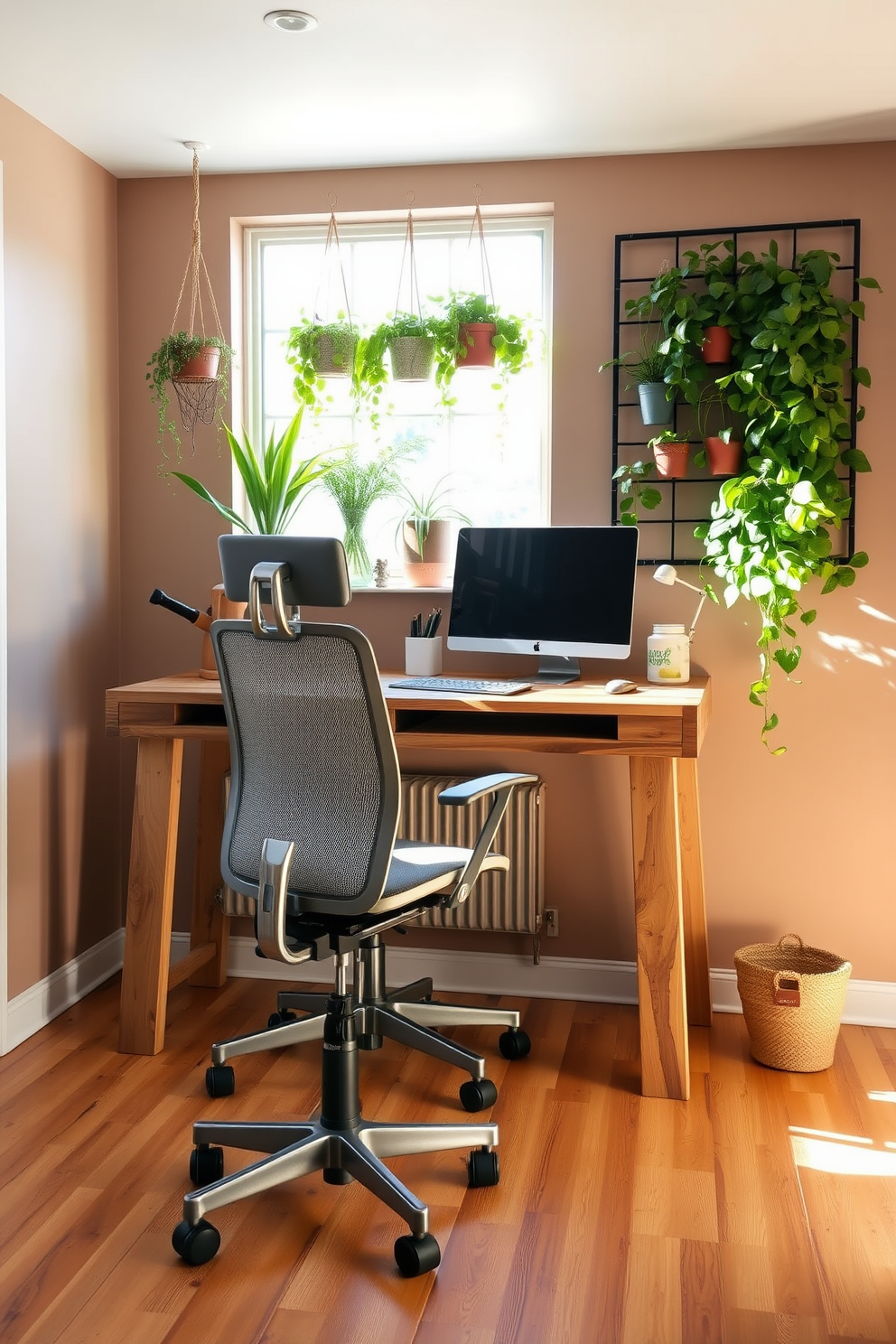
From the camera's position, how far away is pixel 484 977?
3420 millimetres

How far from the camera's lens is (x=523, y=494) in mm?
3482

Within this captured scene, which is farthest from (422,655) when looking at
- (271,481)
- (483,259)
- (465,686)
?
(483,259)

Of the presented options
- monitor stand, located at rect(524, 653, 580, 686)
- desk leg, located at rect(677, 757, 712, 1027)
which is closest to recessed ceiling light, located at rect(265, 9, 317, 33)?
monitor stand, located at rect(524, 653, 580, 686)

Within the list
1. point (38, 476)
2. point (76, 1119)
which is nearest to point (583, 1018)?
point (76, 1119)

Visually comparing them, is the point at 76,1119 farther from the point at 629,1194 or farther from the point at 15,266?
the point at 15,266

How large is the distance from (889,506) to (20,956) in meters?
2.55

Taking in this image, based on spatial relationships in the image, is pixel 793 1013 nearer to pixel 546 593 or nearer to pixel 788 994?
pixel 788 994

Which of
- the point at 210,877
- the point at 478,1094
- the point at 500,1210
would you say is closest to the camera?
the point at 500,1210

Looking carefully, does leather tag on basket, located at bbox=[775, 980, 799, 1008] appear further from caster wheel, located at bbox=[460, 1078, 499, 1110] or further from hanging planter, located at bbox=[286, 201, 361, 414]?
hanging planter, located at bbox=[286, 201, 361, 414]

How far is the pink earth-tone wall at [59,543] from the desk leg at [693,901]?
1679 mm

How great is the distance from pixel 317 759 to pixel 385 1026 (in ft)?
3.27

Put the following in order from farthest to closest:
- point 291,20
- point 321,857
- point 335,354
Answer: point 335,354 < point 291,20 < point 321,857

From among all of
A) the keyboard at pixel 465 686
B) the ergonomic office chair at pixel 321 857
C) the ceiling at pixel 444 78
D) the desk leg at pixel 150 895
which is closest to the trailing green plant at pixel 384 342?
the ceiling at pixel 444 78

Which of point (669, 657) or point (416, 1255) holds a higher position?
point (669, 657)
